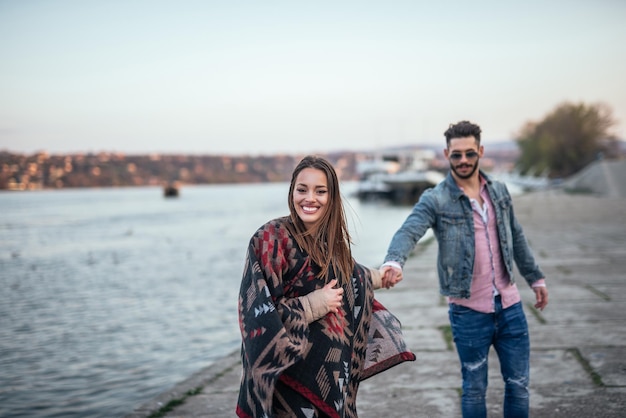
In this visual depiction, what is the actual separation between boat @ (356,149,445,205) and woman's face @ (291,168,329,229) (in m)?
50.2

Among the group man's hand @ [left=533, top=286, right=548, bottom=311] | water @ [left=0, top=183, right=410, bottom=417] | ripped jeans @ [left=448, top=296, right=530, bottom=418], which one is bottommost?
water @ [left=0, top=183, right=410, bottom=417]

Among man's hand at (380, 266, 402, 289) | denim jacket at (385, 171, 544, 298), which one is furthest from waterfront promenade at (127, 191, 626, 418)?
man's hand at (380, 266, 402, 289)

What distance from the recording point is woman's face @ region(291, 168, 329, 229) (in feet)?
8.11

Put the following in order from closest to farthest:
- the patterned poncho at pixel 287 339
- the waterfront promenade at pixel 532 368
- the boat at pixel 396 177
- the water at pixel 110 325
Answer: the patterned poncho at pixel 287 339 → the waterfront promenade at pixel 532 368 → the water at pixel 110 325 → the boat at pixel 396 177

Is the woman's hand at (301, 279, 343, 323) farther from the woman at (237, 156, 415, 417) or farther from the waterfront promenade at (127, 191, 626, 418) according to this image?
the waterfront promenade at (127, 191, 626, 418)

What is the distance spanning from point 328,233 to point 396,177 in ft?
200

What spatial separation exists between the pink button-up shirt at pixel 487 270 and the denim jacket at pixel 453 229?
4cm

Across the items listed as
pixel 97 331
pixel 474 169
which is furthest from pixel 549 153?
pixel 474 169

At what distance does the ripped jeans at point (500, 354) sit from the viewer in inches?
126

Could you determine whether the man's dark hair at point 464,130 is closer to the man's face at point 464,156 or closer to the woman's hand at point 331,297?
the man's face at point 464,156

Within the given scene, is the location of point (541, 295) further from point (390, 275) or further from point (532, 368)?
point (532, 368)

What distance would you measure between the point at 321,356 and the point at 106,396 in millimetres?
4699

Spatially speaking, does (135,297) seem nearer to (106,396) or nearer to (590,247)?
(106,396)

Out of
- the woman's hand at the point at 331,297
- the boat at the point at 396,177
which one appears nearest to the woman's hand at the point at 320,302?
the woman's hand at the point at 331,297
